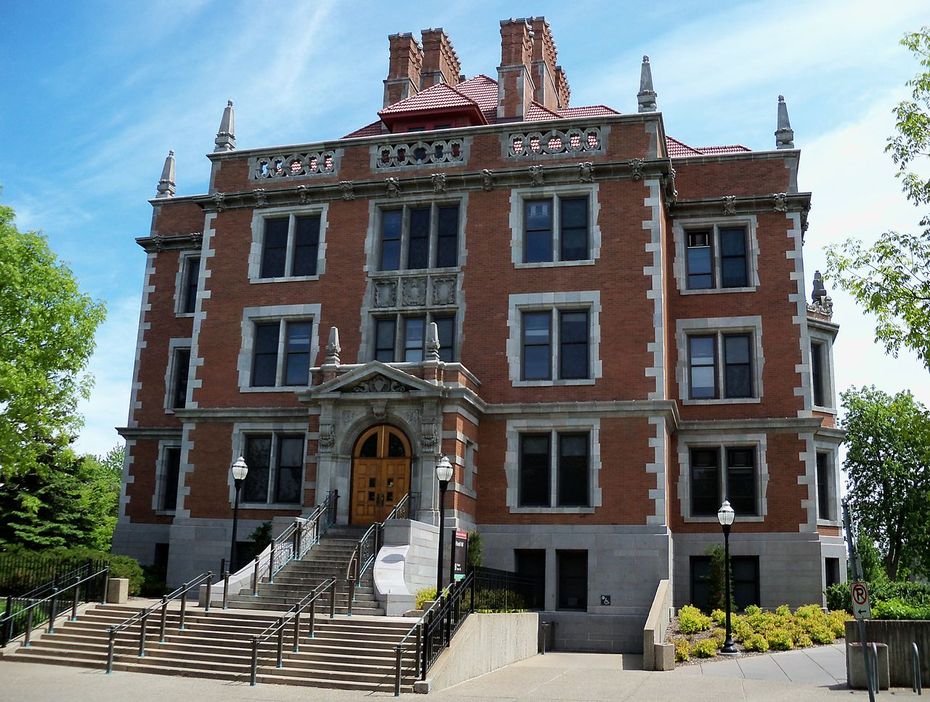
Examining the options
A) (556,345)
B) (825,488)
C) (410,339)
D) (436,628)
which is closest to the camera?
(436,628)

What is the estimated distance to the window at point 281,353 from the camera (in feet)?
96.7

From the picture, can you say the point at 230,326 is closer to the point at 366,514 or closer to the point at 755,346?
the point at 366,514

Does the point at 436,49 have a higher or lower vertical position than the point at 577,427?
higher

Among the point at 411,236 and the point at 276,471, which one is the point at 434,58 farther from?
the point at 276,471

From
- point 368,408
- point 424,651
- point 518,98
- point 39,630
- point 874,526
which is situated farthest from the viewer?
Result: point 874,526

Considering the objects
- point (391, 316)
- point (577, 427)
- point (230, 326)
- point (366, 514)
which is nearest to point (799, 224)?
point (577, 427)

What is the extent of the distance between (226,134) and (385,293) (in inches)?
336

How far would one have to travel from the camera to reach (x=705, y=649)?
21.8 metres

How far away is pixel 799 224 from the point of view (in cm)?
3027

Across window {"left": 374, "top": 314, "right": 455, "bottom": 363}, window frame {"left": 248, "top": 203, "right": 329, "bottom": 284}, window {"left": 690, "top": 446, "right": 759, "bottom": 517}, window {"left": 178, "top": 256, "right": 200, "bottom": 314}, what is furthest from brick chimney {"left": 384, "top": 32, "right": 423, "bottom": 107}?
window {"left": 690, "top": 446, "right": 759, "bottom": 517}

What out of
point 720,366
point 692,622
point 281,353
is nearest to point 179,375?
point 281,353

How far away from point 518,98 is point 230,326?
12542 millimetres

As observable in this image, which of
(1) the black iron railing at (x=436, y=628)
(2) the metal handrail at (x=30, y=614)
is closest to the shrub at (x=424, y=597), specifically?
(1) the black iron railing at (x=436, y=628)

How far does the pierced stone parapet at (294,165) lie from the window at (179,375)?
7396mm
